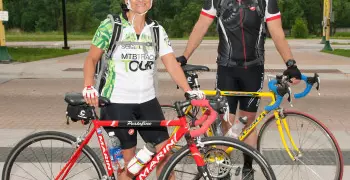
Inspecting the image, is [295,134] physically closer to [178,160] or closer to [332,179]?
[332,179]

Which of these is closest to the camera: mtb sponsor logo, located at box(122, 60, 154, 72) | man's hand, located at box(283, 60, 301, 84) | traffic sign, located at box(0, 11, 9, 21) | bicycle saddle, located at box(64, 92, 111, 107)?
bicycle saddle, located at box(64, 92, 111, 107)

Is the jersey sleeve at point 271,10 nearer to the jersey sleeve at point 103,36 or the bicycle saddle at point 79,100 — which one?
the jersey sleeve at point 103,36

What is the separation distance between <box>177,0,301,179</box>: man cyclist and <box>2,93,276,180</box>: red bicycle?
95 cm

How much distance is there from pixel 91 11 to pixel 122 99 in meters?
86.9

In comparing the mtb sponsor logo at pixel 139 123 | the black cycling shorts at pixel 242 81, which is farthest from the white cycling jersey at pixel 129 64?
the black cycling shorts at pixel 242 81

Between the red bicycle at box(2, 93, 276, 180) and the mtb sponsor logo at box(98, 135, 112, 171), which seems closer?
the red bicycle at box(2, 93, 276, 180)

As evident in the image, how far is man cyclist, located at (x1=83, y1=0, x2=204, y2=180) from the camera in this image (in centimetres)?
322

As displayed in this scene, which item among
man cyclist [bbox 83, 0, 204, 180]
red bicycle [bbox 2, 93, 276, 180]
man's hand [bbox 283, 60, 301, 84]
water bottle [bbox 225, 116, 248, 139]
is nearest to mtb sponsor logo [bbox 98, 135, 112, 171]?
red bicycle [bbox 2, 93, 276, 180]

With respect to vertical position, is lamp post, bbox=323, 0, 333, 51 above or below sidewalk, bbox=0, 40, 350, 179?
above

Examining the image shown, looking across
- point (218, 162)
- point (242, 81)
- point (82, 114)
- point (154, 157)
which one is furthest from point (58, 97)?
point (218, 162)

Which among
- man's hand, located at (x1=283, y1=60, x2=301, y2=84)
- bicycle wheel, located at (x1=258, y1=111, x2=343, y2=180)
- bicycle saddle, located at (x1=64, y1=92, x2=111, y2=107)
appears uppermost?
man's hand, located at (x1=283, y1=60, x2=301, y2=84)

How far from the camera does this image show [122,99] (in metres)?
3.33

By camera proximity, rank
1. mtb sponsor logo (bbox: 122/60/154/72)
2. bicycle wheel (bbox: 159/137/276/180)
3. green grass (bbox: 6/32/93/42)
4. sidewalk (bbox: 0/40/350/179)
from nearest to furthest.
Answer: bicycle wheel (bbox: 159/137/276/180) < mtb sponsor logo (bbox: 122/60/154/72) < sidewalk (bbox: 0/40/350/179) < green grass (bbox: 6/32/93/42)

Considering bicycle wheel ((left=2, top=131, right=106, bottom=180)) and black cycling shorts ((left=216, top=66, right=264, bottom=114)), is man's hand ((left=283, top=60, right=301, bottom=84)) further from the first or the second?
bicycle wheel ((left=2, top=131, right=106, bottom=180))
